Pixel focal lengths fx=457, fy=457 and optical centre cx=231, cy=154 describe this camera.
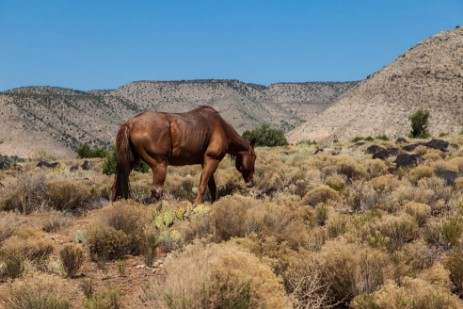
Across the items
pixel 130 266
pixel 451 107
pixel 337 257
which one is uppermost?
pixel 451 107

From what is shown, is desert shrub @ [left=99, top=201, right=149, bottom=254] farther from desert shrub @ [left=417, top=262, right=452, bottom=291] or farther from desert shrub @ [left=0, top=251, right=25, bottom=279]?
desert shrub @ [left=417, top=262, right=452, bottom=291]

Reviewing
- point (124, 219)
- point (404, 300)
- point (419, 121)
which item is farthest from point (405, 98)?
point (404, 300)

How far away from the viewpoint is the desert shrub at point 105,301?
13.9 feet

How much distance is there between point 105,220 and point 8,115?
96.2 meters

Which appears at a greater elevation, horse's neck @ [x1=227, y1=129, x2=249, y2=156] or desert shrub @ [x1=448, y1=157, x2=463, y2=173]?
horse's neck @ [x1=227, y1=129, x2=249, y2=156]

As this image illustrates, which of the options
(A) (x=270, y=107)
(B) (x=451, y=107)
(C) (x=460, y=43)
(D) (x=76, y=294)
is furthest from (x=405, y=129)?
(A) (x=270, y=107)

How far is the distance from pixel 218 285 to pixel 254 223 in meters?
3.22

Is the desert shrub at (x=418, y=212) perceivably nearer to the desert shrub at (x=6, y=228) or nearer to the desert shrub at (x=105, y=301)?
the desert shrub at (x=105, y=301)

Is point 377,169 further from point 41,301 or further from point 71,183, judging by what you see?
point 41,301

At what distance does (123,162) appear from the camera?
965cm

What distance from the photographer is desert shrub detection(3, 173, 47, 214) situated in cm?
1055

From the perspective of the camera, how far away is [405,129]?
71.8 metres

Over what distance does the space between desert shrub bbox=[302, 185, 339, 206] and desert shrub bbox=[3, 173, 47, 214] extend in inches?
242

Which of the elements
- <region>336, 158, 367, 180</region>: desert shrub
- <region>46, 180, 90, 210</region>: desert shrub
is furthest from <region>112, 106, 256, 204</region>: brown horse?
<region>336, 158, 367, 180</region>: desert shrub
